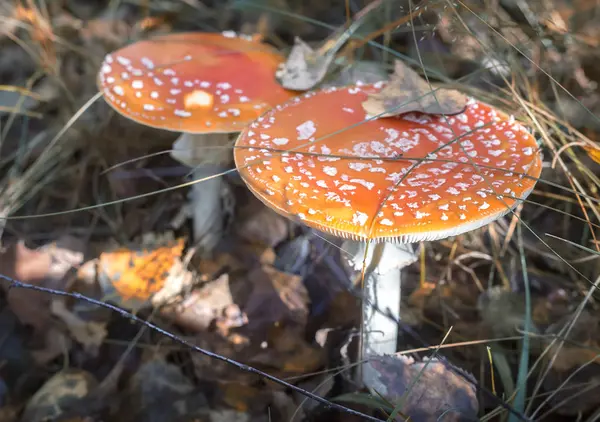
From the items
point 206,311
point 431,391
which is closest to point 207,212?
point 206,311

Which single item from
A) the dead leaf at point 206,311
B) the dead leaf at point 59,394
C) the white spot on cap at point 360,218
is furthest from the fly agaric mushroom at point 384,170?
the dead leaf at point 59,394

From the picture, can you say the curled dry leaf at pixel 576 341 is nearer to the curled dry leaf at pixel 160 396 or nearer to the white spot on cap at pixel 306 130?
the white spot on cap at pixel 306 130

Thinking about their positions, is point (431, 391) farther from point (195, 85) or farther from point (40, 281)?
point (40, 281)

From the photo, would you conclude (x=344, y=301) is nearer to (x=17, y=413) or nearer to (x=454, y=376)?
(x=454, y=376)

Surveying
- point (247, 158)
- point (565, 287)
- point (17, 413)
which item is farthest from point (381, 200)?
point (17, 413)

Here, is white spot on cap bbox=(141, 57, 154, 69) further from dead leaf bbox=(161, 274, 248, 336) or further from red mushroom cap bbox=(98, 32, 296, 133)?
dead leaf bbox=(161, 274, 248, 336)

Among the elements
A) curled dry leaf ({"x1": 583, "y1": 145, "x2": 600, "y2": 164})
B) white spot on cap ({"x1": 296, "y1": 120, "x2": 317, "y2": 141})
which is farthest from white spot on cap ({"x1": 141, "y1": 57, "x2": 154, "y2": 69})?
curled dry leaf ({"x1": 583, "y1": 145, "x2": 600, "y2": 164})
